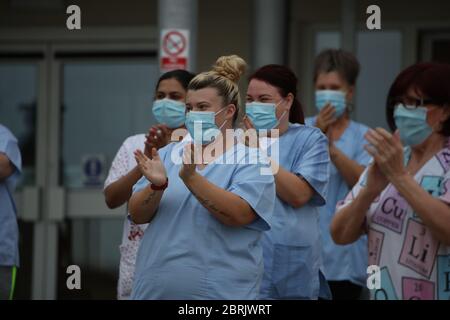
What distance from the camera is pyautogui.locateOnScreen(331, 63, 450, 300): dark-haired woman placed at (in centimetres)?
372

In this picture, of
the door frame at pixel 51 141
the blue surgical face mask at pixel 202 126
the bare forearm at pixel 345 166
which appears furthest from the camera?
the door frame at pixel 51 141

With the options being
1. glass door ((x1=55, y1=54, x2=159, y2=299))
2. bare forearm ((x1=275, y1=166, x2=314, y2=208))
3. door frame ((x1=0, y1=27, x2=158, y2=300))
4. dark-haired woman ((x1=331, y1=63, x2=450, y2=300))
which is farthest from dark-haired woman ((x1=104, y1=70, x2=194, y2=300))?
glass door ((x1=55, y1=54, x2=159, y2=299))

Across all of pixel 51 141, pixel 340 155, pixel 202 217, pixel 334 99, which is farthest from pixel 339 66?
pixel 51 141

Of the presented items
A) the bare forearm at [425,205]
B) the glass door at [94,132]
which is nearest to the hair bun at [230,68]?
the bare forearm at [425,205]

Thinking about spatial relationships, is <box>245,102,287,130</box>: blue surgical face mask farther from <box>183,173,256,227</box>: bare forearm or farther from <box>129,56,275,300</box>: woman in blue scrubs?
<box>183,173,256,227</box>: bare forearm

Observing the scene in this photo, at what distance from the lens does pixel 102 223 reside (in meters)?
8.77

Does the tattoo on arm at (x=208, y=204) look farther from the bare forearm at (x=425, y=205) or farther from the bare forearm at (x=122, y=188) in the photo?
the bare forearm at (x=122, y=188)

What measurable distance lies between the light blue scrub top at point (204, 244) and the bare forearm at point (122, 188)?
0.78 meters

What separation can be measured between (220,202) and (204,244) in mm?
179

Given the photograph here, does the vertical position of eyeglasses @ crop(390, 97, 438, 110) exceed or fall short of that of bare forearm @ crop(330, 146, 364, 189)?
it exceeds it

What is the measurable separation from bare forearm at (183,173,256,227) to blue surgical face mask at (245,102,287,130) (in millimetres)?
908

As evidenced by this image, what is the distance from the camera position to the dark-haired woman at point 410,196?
3.72 m
